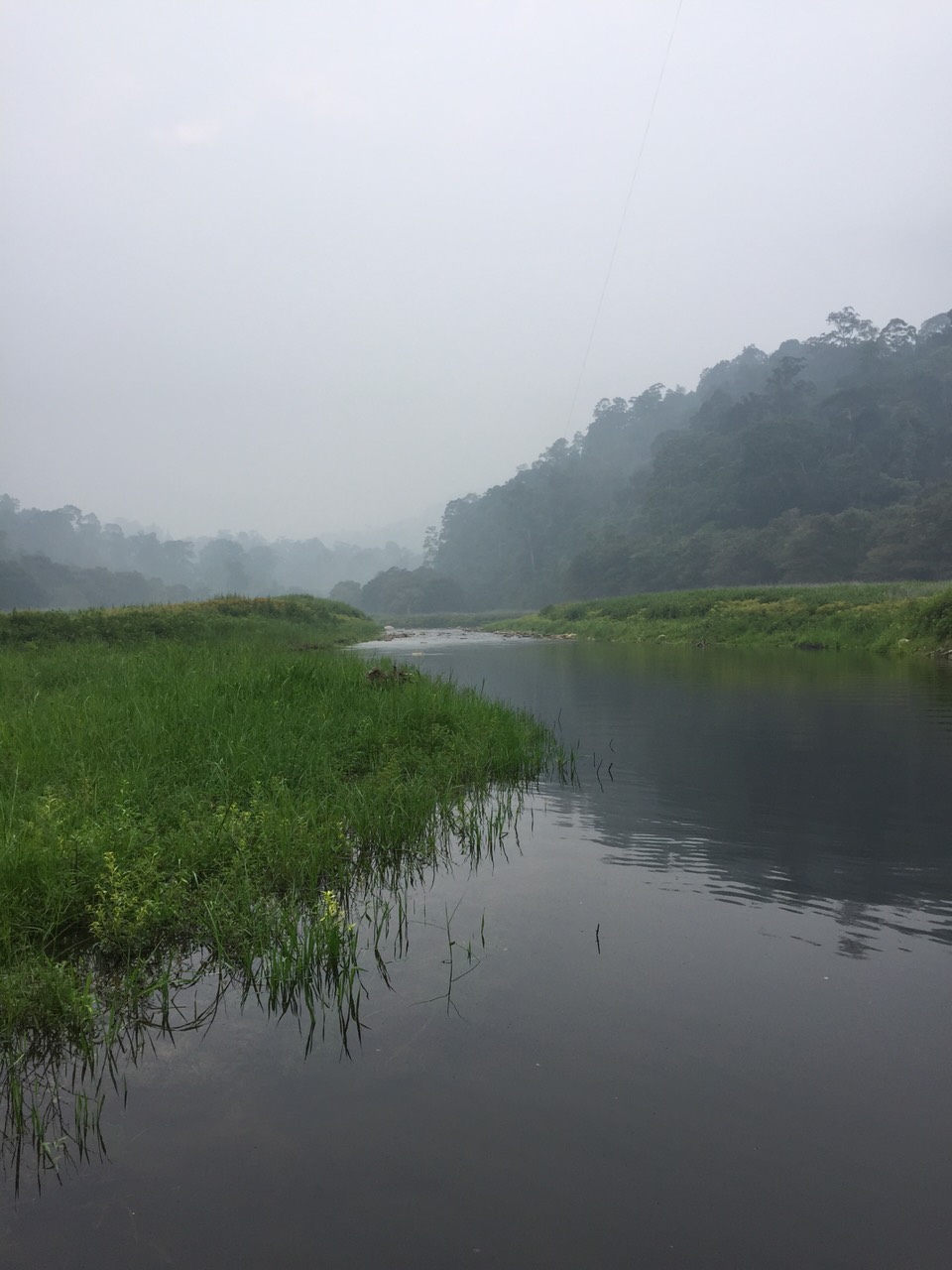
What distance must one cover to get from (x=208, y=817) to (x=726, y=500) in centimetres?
8527

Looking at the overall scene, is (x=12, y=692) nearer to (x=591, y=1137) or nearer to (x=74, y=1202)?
(x=74, y=1202)

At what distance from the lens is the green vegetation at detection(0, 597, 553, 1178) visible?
4.60 m

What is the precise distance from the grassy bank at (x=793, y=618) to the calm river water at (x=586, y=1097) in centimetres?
2169

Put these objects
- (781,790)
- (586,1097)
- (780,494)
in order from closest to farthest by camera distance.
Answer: (586,1097) < (781,790) < (780,494)

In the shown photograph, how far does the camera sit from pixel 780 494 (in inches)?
3179

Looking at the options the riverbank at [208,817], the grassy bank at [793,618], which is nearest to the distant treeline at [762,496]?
the grassy bank at [793,618]

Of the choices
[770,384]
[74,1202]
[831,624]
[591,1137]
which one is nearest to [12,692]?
[74,1202]

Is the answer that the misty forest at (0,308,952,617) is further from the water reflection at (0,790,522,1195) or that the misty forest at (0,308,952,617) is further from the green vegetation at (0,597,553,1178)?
the water reflection at (0,790,522,1195)

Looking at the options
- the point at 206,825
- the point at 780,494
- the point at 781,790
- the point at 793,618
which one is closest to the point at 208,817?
the point at 206,825

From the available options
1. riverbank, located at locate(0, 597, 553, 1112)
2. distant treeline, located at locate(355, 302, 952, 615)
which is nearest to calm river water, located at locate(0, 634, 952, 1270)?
riverbank, located at locate(0, 597, 553, 1112)

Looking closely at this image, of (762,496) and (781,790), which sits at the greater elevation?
(762,496)

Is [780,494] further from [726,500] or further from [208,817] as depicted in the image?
[208,817]

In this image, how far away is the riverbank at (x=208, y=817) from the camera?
4.77 meters

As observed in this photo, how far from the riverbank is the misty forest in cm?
5486
